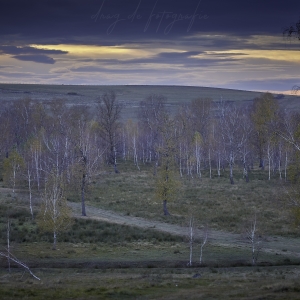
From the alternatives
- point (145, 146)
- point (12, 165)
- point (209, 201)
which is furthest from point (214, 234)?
point (145, 146)

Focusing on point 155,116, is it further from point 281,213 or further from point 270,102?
point 281,213

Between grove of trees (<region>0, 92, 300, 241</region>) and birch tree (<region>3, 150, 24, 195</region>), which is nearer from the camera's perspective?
grove of trees (<region>0, 92, 300, 241</region>)

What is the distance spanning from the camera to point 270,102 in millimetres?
68500

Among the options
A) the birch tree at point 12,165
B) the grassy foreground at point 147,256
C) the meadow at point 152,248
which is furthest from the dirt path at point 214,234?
the birch tree at point 12,165

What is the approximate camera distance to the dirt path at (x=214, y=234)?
28.2 m

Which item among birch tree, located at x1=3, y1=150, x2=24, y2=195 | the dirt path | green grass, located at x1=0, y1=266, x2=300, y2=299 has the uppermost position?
birch tree, located at x1=3, y1=150, x2=24, y2=195

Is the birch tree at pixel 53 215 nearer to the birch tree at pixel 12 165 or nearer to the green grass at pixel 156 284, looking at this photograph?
the green grass at pixel 156 284

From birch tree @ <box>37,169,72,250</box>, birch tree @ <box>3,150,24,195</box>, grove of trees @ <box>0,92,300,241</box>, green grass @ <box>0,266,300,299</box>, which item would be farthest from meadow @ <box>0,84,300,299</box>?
grove of trees @ <box>0,92,300,241</box>

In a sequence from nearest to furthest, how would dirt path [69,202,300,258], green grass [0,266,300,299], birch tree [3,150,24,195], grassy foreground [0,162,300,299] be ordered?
green grass [0,266,300,299]
grassy foreground [0,162,300,299]
dirt path [69,202,300,258]
birch tree [3,150,24,195]

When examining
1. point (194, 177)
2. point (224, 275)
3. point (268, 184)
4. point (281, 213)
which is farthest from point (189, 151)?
point (224, 275)

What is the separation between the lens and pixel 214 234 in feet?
105

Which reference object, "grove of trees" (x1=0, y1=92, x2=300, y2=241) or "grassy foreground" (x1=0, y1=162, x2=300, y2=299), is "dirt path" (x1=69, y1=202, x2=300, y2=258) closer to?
"grassy foreground" (x1=0, y1=162, x2=300, y2=299)

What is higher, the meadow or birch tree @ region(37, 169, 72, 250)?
birch tree @ region(37, 169, 72, 250)

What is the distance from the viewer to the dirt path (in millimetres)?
28188
